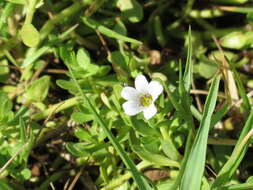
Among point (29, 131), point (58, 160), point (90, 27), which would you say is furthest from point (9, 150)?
point (90, 27)

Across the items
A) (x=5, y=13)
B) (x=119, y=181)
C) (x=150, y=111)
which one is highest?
(x=5, y=13)

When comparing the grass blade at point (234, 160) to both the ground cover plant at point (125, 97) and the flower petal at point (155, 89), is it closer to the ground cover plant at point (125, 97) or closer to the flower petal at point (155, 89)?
the ground cover plant at point (125, 97)

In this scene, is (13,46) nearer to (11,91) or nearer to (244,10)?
(11,91)

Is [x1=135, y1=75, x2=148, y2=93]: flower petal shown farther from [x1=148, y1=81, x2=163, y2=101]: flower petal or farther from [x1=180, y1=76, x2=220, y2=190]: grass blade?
[x1=180, y1=76, x2=220, y2=190]: grass blade

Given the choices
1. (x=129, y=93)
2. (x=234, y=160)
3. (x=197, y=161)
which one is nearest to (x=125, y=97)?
(x=129, y=93)

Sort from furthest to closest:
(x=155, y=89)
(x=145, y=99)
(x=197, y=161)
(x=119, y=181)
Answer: (x=119, y=181), (x=145, y=99), (x=155, y=89), (x=197, y=161)

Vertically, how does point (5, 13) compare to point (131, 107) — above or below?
above

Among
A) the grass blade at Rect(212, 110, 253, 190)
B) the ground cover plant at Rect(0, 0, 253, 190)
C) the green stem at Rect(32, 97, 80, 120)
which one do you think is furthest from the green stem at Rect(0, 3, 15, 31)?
the grass blade at Rect(212, 110, 253, 190)

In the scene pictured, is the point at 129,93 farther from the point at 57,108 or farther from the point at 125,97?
the point at 57,108
